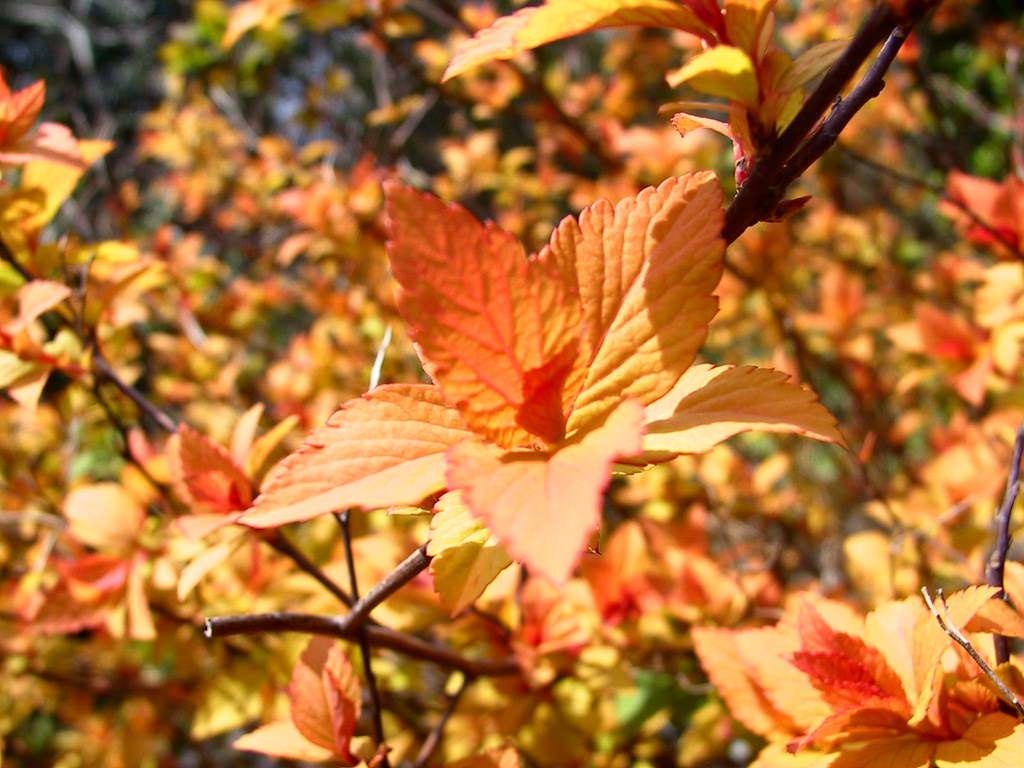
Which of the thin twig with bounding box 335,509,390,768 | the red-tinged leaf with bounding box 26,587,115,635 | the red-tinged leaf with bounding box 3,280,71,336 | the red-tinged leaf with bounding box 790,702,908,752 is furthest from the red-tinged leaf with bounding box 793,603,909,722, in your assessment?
the red-tinged leaf with bounding box 26,587,115,635

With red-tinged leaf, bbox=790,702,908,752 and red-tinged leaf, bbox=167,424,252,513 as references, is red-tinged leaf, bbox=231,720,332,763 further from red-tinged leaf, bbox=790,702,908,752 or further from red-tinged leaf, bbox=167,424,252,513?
red-tinged leaf, bbox=790,702,908,752

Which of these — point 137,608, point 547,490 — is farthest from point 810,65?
point 137,608

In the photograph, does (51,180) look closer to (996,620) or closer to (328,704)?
(328,704)

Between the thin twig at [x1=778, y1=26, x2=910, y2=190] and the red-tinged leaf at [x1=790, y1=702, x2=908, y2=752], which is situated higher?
the thin twig at [x1=778, y1=26, x2=910, y2=190]

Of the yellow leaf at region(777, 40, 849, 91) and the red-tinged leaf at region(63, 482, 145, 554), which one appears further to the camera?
the red-tinged leaf at region(63, 482, 145, 554)

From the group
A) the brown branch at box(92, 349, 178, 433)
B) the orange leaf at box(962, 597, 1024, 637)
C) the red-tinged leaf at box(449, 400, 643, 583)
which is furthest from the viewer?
the brown branch at box(92, 349, 178, 433)

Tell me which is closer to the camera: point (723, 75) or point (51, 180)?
point (723, 75)

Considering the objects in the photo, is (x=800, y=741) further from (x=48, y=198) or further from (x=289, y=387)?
(x=289, y=387)

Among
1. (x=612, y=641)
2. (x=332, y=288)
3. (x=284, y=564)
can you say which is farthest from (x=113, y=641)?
(x=332, y=288)
